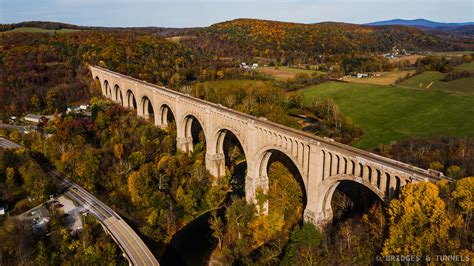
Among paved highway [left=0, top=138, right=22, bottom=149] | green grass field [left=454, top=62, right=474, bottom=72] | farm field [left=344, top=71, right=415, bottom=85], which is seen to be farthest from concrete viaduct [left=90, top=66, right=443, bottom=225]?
green grass field [left=454, top=62, right=474, bottom=72]

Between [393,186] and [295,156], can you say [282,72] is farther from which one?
[393,186]

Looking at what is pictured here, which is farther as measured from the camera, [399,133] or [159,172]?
[399,133]

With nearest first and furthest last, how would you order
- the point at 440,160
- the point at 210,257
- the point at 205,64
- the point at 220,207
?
1. the point at 210,257
2. the point at 440,160
3. the point at 220,207
4. the point at 205,64

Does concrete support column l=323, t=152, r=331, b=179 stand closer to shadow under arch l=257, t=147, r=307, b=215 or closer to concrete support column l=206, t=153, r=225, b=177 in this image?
shadow under arch l=257, t=147, r=307, b=215

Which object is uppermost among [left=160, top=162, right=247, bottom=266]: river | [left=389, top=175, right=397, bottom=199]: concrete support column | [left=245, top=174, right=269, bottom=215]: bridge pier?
[left=389, top=175, right=397, bottom=199]: concrete support column

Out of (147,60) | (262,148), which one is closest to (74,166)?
(262,148)

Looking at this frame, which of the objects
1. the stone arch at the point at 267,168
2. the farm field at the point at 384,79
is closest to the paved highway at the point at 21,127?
the stone arch at the point at 267,168

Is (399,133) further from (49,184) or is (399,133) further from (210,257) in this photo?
(49,184)
